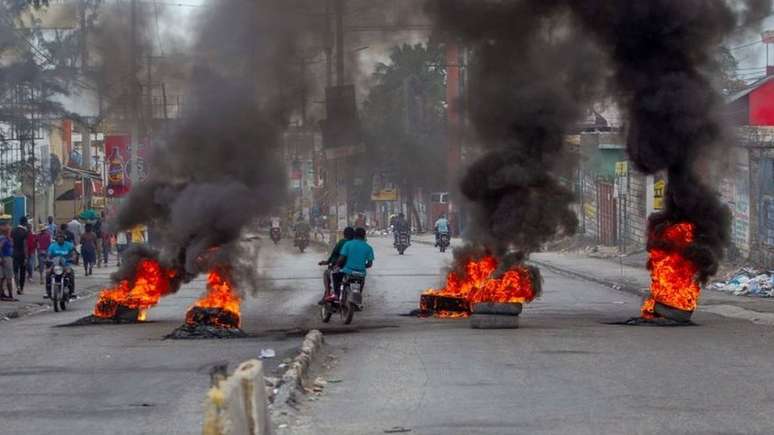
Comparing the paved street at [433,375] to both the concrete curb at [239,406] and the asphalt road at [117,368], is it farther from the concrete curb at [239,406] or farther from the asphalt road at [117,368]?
the concrete curb at [239,406]

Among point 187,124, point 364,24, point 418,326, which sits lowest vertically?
point 418,326

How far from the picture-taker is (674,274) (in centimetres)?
2067

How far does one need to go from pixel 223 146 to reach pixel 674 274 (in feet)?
23.3

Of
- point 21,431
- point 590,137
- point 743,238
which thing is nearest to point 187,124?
point 21,431

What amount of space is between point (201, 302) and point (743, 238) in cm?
2101

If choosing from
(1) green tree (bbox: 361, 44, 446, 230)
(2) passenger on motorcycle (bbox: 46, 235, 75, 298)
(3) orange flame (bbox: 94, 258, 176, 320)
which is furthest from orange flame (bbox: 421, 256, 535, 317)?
(1) green tree (bbox: 361, 44, 446, 230)

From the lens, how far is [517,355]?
15828 millimetres

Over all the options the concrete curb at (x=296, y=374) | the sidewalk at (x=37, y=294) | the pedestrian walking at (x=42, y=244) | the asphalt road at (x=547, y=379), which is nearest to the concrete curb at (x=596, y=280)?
the asphalt road at (x=547, y=379)

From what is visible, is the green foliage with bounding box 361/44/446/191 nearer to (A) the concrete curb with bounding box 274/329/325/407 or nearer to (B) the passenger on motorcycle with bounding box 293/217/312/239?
(B) the passenger on motorcycle with bounding box 293/217/312/239

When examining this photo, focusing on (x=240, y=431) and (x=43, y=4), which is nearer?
(x=240, y=431)

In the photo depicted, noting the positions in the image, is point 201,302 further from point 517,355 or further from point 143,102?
point 143,102

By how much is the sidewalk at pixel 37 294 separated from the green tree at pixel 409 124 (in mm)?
13037

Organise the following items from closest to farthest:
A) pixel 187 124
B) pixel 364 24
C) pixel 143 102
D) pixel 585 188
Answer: pixel 187 124 → pixel 364 24 → pixel 143 102 → pixel 585 188

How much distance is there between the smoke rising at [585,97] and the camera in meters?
21.3
